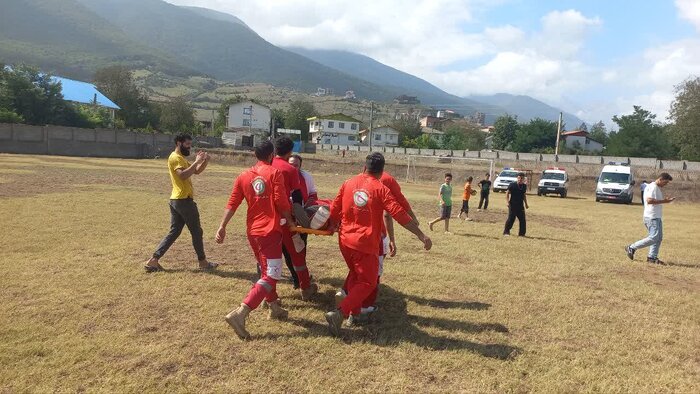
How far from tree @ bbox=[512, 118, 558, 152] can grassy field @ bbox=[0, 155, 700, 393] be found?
207 feet

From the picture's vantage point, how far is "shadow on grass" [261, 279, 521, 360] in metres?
4.75

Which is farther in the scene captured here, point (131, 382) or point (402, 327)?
→ point (402, 327)

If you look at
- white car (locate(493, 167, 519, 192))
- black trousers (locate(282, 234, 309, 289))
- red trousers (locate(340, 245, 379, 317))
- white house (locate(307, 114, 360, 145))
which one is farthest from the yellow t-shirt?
white house (locate(307, 114, 360, 145))

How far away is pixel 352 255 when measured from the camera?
4836mm

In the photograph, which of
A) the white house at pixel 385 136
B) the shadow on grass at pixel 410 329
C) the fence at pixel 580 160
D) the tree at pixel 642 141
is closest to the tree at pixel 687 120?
the tree at pixel 642 141

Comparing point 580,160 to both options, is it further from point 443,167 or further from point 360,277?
point 360,277

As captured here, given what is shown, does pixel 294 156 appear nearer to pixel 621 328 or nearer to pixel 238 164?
pixel 621 328

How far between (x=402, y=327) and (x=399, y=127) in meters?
99.3

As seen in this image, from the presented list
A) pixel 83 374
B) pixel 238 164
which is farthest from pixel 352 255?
pixel 238 164

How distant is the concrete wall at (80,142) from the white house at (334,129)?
50.2 meters

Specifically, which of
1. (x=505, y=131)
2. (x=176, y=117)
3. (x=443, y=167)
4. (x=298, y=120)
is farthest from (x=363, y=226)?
(x=298, y=120)

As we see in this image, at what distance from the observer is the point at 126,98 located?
75500mm

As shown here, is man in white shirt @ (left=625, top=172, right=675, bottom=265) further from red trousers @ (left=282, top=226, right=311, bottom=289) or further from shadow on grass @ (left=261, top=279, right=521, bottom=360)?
red trousers @ (left=282, top=226, right=311, bottom=289)

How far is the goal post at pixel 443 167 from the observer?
1698 inches
